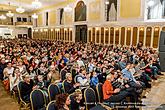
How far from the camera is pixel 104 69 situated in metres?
6.62

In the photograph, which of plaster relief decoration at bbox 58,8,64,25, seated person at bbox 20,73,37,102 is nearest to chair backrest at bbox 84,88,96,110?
seated person at bbox 20,73,37,102

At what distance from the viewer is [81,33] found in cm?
2014

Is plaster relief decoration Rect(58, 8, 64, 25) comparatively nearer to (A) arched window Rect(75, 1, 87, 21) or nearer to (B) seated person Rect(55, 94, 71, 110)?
(A) arched window Rect(75, 1, 87, 21)

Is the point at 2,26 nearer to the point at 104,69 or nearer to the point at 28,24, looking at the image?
the point at 28,24

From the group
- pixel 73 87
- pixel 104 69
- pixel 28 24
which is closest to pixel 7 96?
pixel 73 87

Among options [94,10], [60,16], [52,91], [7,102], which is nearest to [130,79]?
[52,91]

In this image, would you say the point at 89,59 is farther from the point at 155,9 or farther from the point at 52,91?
the point at 155,9

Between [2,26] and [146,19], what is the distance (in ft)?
88.6

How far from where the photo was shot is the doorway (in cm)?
1945

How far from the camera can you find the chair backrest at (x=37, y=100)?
13.4 ft

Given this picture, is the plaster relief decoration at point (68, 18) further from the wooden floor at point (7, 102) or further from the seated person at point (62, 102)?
the seated person at point (62, 102)

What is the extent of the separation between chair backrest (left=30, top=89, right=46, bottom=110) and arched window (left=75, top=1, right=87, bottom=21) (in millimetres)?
15834

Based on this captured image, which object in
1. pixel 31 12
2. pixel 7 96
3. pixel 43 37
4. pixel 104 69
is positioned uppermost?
pixel 31 12

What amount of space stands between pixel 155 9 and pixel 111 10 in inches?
147
